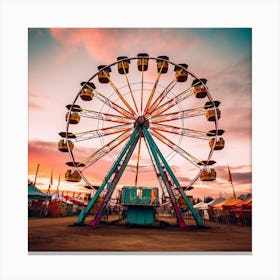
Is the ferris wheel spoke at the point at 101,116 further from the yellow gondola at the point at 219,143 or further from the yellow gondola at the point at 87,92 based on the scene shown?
the yellow gondola at the point at 219,143

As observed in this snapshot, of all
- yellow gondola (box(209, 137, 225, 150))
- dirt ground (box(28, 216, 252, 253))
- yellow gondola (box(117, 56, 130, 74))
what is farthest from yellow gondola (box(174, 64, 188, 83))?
dirt ground (box(28, 216, 252, 253))

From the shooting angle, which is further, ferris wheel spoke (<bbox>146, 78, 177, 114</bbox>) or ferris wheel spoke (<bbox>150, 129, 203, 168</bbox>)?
ferris wheel spoke (<bbox>146, 78, 177, 114</bbox>)

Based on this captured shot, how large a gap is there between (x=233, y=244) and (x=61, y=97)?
7.52 m

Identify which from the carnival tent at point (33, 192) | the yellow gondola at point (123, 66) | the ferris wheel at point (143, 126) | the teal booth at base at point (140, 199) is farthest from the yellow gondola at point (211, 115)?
the carnival tent at point (33, 192)

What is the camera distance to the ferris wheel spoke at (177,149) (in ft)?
42.2

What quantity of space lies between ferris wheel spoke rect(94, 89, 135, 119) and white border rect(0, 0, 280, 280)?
4641mm

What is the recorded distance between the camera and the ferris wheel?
12789 mm

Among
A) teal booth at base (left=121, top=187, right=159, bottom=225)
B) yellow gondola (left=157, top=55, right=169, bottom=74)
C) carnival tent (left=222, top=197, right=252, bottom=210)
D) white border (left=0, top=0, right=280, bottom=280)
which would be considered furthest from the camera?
carnival tent (left=222, top=197, right=252, bottom=210)

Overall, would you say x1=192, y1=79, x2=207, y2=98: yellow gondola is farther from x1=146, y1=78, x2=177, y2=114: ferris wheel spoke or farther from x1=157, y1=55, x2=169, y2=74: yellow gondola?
x1=157, y1=55, x2=169, y2=74: yellow gondola
